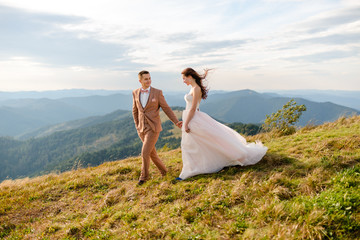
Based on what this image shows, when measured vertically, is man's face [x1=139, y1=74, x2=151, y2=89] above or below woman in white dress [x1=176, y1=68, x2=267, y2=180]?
above

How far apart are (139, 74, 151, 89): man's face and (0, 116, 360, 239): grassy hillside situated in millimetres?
2964

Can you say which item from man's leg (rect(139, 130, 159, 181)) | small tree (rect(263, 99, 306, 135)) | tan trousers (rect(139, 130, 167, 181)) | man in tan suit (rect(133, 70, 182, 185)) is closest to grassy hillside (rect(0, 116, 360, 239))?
tan trousers (rect(139, 130, 167, 181))

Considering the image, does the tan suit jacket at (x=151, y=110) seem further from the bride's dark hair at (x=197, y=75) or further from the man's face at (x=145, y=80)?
the bride's dark hair at (x=197, y=75)

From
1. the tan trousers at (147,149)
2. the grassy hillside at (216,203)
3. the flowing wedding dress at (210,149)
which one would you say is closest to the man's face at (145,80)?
the flowing wedding dress at (210,149)

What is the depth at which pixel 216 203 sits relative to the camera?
15.4 feet

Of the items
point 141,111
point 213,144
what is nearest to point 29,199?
point 141,111

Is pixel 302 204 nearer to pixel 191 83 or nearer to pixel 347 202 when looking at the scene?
pixel 347 202

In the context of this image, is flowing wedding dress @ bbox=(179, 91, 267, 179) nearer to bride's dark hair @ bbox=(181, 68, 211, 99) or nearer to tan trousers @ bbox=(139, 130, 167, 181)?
bride's dark hair @ bbox=(181, 68, 211, 99)

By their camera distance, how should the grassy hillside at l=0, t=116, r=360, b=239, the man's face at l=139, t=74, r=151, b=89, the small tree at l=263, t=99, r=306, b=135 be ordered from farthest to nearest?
the small tree at l=263, t=99, r=306, b=135, the man's face at l=139, t=74, r=151, b=89, the grassy hillside at l=0, t=116, r=360, b=239

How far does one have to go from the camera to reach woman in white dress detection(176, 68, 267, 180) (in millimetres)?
6547

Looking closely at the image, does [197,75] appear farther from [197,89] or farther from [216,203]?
[216,203]

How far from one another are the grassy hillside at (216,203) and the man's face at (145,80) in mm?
2964

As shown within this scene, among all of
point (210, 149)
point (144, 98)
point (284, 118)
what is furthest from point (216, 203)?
point (284, 118)

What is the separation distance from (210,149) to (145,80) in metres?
2.90
